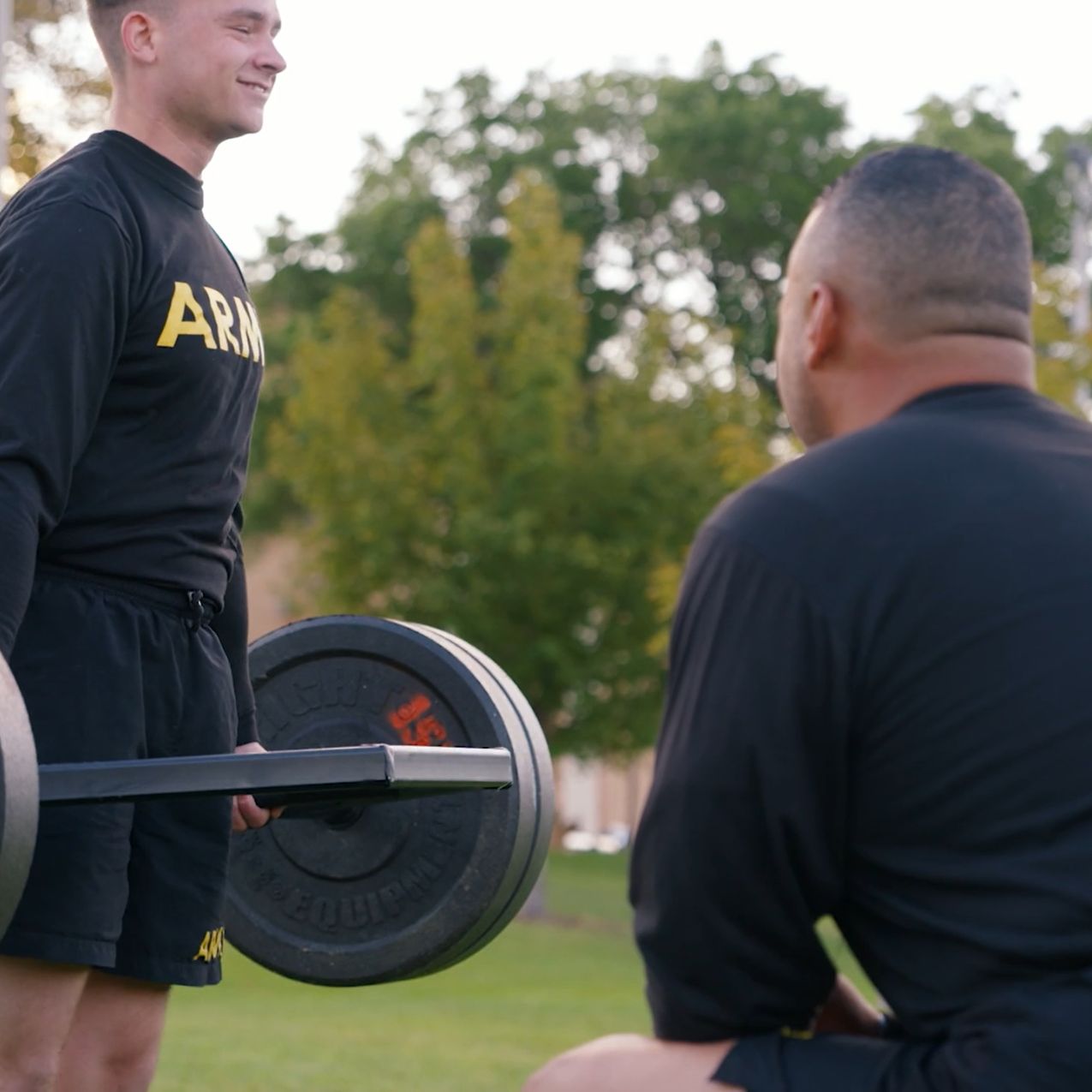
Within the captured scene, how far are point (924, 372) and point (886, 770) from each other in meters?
0.46

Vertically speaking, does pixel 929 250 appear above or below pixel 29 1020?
above

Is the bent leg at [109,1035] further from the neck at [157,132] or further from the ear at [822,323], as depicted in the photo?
the ear at [822,323]

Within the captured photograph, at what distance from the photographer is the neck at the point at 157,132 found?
3.15 metres

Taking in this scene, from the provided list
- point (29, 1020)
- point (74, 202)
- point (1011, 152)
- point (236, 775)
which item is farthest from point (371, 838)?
point (1011, 152)

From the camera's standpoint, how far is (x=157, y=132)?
315cm

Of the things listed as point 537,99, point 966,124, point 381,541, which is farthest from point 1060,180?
point 381,541

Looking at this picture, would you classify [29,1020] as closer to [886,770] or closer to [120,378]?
[120,378]

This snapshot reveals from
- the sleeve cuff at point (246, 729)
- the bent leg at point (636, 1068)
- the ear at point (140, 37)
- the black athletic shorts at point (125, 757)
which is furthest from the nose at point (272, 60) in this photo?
the bent leg at point (636, 1068)

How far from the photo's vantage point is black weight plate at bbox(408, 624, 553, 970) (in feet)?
11.1

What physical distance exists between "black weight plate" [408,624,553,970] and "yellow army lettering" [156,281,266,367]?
2.21 ft

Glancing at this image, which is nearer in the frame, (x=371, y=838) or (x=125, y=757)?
(x=125, y=757)

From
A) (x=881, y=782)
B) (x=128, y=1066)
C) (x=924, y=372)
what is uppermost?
(x=924, y=372)

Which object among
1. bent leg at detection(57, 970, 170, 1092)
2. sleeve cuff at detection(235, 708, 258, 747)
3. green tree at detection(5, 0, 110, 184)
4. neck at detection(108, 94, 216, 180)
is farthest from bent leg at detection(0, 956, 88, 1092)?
green tree at detection(5, 0, 110, 184)

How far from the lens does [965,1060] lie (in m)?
1.85
